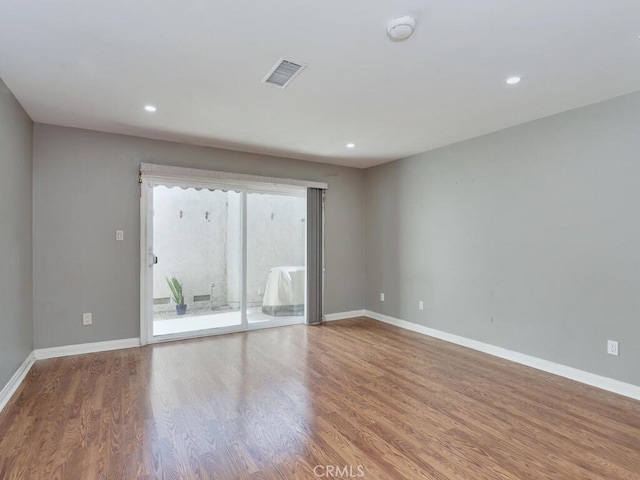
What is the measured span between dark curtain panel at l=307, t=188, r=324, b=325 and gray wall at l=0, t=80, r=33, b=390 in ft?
10.7

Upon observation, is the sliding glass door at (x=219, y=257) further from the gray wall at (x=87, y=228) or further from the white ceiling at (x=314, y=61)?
the white ceiling at (x=314, y=61)

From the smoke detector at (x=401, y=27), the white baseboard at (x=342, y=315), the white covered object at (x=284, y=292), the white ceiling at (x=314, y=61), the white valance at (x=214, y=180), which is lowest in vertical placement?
the white baseboard at (x=342, y=315)

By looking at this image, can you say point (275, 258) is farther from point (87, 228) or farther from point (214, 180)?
point (87, 228)

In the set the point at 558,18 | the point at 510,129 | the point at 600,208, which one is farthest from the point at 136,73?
the point at 600,208

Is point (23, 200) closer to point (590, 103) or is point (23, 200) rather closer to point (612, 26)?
point (612, 26)

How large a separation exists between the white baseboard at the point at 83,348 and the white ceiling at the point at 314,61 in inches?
94.5

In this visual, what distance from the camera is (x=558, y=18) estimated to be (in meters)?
1.89

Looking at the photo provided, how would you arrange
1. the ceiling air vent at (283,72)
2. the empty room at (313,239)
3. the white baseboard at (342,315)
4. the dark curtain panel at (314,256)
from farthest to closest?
1. the white baseboard at (342,315)
2. the dark curtain panel at (314,256)
3. the ceiling air vent at (283,72)
4. the empty room at (313,239)

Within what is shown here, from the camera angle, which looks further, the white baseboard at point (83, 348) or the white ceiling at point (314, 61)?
the white baseboard at point (83, 348)

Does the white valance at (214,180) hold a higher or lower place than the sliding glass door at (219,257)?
higher

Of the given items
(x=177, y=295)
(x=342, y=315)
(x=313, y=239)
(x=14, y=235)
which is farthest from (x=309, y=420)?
(x=342, y=315)

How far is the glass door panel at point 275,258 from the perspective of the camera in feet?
16.1

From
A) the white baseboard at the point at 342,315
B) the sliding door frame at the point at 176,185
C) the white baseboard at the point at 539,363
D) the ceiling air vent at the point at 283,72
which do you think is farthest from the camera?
the white baseboard at the point at 342,315

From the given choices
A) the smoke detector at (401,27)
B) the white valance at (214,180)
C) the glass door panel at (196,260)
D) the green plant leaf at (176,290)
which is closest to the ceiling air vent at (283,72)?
the smoke detector at (401,27)
